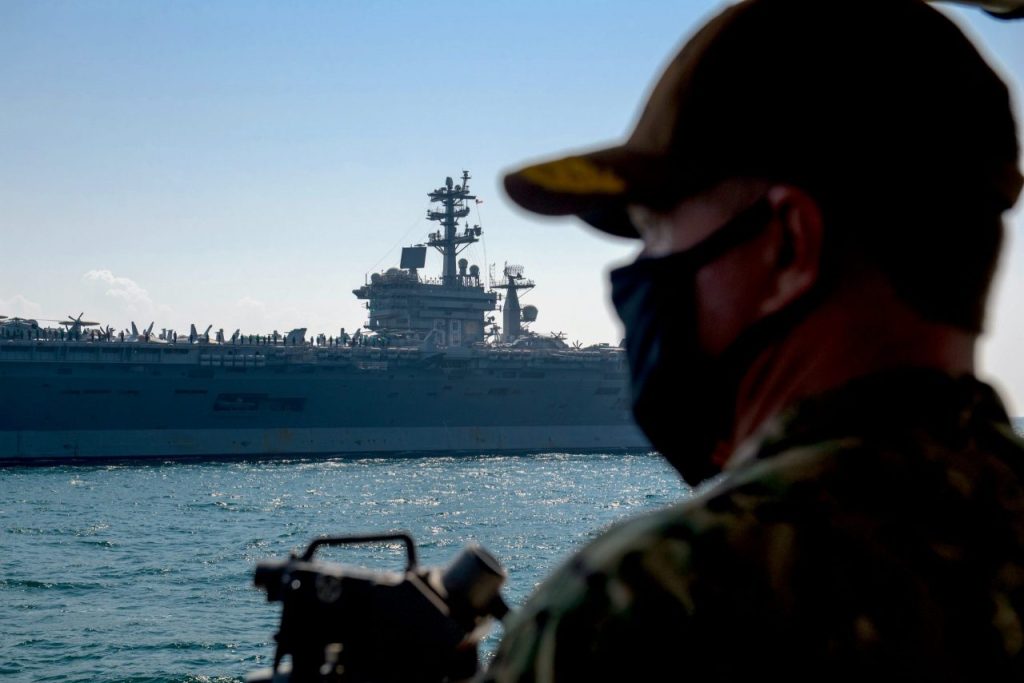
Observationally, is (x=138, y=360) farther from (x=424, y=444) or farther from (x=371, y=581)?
(x=371, y=581)

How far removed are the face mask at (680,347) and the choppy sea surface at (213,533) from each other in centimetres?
450

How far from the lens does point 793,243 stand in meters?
0.96

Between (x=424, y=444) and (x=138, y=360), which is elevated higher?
(x=138, y=360)

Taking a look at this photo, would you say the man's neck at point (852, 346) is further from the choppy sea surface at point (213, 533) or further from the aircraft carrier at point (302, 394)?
the aircraft carrier at point (302, 394)

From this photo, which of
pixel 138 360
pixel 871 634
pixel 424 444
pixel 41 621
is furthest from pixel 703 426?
pixel 424 444

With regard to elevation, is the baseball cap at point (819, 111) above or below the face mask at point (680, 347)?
above

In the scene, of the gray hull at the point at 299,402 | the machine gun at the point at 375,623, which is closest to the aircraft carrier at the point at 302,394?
the gray hull at the point at 299,402

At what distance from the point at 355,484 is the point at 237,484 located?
4095 millimetres

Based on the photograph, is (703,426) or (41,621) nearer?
(703,426)

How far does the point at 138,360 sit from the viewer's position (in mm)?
39469

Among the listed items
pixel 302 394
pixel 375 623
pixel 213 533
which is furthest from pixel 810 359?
pixel 302 394

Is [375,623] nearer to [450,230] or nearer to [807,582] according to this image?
[807,582]

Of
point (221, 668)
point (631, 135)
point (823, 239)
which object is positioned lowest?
point (221, 668)

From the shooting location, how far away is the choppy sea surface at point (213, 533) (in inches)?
551
